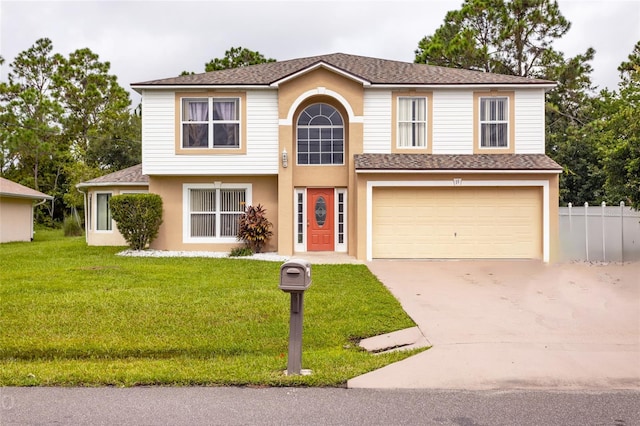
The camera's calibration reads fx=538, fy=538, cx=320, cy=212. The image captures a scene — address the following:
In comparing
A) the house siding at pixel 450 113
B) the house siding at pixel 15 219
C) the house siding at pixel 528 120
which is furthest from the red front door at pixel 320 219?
the house siding at pixel 15 219

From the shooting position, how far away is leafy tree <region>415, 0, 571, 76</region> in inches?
1163

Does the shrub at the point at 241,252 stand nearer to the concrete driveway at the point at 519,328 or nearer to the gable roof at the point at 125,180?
the concrete driveway at the point at 519,328

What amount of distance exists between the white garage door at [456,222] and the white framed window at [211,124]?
5232 millimetres

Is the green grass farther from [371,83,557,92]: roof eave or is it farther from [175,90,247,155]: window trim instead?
[371,83,557,92]: roof eave

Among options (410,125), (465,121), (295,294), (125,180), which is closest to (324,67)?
(410,125)

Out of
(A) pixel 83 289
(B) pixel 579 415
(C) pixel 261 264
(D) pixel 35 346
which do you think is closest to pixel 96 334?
(D) pixel 35 346

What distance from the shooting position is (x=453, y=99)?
17.4 metres

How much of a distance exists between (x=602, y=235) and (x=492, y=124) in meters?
4.76

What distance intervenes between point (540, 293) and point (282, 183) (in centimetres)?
879

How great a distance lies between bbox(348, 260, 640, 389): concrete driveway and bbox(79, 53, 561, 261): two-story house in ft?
7.90

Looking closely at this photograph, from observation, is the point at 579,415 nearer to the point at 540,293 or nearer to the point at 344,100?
the point at 540,293

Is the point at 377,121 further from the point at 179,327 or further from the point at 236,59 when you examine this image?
the point at 236,59

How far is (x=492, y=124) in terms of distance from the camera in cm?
1747

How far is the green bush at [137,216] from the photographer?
56.1 feet
